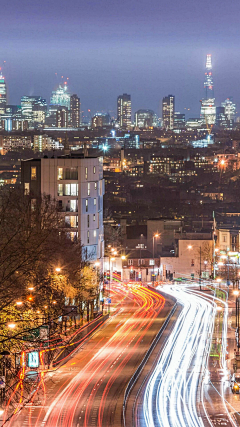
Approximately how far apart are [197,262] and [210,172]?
95354 millimetres

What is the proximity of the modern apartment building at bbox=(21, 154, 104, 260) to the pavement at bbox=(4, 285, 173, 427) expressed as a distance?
4.81 m

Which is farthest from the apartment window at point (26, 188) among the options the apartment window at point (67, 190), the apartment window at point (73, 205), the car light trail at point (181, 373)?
the car light trail at point (181, 373)

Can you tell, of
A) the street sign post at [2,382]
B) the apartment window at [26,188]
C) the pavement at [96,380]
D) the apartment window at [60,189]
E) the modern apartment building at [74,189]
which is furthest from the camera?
the apartment window at [26,188]

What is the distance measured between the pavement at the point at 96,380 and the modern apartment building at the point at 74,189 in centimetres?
481

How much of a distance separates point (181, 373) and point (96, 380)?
8.71ft

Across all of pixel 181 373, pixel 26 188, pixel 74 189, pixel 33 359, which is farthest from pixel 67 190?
pixel 33 359

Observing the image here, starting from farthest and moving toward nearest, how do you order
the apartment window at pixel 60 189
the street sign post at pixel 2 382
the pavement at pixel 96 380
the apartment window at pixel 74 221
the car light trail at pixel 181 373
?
the apartment window at pixel 60 189 < the apartment window at pixel 74 221 < the car light trail at pixel 181 373 < the pavement at pixel 96 380 < the street sign post at pixel 2 382

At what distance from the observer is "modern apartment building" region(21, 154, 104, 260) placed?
36.8 m

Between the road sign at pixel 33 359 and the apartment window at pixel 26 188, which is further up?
the apartment window at pixel 26 188

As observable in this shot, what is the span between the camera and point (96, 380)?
2181 cm

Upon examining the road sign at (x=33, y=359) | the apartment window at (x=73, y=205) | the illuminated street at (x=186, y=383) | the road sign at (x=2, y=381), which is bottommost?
the illuminated street at (x=186, y=383)

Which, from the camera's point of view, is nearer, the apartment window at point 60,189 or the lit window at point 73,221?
the lit window at point 73,221

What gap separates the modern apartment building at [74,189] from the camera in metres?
36.8

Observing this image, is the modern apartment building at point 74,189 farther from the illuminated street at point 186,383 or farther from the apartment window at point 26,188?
the illuminated street at point 186,383
